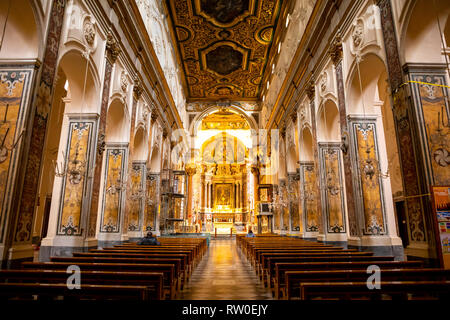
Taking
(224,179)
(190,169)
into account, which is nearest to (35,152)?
(190,169)

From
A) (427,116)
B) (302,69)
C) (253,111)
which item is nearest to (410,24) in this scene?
(427,116)

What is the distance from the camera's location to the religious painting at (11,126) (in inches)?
157

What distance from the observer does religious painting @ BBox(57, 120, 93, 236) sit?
628 cm

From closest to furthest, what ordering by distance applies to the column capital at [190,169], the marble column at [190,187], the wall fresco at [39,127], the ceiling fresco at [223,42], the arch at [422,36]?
the wall fresco at [39,127]
the arch at [422,36]
the ceiling fresco at [223,42]
the marble column at [190,187]
the column capital at [190,169]

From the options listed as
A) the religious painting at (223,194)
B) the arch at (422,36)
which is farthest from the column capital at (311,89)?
the religious painting at (223,194)

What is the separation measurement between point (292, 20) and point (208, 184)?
20.1 metres

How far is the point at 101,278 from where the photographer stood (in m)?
2.88

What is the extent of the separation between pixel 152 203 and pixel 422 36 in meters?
11.3

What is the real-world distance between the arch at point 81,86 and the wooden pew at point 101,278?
4664 mm

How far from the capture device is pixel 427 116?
4.47m

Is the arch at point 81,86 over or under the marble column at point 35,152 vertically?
over

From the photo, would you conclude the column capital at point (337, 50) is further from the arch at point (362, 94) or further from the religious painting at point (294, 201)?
the religious painting at point (294, 201)

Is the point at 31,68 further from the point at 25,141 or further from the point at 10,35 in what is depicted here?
the point at 25,141

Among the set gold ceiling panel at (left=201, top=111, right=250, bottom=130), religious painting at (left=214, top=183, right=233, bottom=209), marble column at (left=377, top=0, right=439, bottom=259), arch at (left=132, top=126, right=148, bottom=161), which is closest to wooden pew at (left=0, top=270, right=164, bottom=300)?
marble column at (left=377, top=0, right=439, bottom=259)
